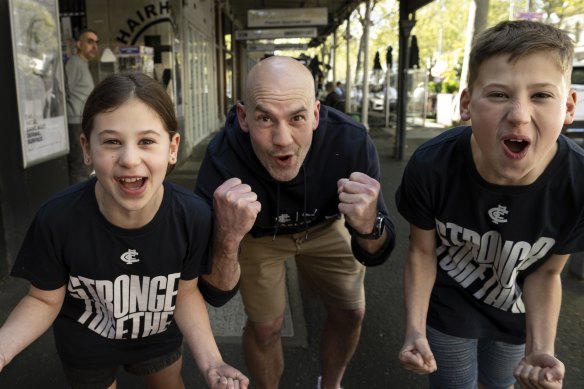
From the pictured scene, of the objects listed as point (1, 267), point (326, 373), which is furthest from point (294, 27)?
point (326, 373)

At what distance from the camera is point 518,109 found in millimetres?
1581

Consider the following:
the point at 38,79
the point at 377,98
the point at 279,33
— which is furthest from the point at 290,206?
the point at 377,98

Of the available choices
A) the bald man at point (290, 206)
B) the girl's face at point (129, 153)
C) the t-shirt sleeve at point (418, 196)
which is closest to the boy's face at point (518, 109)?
the t-shirt sleeve at point (418, 196)

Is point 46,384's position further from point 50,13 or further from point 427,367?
point 50,13

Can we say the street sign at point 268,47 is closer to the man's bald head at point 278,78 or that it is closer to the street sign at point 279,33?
the street sign at point 279,33

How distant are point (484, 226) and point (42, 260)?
155 centimetres

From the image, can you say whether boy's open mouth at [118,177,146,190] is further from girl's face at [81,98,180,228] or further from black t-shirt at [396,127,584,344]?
black t-shirt at [396,127,584,344]

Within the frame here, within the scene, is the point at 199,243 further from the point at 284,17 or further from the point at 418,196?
the point at 284,17

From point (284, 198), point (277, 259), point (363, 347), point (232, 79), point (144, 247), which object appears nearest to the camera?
point (144, 247)

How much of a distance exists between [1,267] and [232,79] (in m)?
20.4

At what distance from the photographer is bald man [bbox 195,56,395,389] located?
1984mm

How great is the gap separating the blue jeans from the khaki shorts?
2.14 feet

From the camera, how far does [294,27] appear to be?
1667 cm

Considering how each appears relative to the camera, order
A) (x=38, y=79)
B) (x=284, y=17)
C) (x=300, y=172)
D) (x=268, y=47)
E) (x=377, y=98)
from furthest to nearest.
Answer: (x=268, y=47)
(x=377, y=98)
(x=284, y=17)
(x=38, y=79)
(x=300, y=172)
